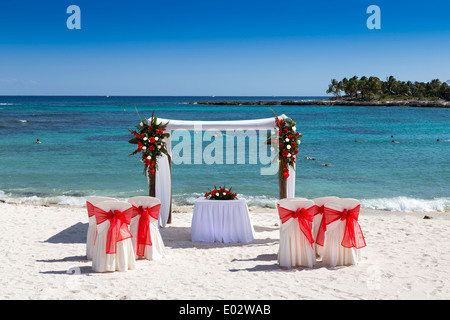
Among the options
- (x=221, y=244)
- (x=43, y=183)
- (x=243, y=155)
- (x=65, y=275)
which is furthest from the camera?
(x=243, y=155)

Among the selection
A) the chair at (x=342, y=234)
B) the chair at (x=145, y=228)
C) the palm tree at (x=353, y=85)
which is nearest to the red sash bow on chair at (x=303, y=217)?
the chair at (x=342, y=234)

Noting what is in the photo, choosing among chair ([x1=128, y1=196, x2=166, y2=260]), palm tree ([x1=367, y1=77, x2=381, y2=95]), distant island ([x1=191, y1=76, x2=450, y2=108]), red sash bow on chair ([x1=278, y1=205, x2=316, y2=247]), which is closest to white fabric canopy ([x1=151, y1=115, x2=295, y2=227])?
chair ([x1=128, y1=196, x2=166, y2=260])

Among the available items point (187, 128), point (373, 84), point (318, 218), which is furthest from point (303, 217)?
point (373, 84)

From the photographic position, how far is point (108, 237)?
20.5 feet

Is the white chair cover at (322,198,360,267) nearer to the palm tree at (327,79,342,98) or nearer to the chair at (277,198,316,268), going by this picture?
the chair at (277,198,316,268)

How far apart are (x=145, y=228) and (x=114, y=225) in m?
0.72

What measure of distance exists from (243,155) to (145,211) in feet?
58.9

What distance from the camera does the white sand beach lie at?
5.23 m

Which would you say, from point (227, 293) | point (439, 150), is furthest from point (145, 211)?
point (439, 150)

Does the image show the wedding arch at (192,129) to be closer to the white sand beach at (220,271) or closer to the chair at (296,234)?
the white sand beach at (220,271)

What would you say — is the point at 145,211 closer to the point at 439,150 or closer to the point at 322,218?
the point at 322,218

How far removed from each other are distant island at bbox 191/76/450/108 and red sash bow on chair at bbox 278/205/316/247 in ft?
307

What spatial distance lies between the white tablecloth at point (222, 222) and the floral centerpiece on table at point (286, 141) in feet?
4.48

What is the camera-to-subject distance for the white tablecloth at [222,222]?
8.11 metres
